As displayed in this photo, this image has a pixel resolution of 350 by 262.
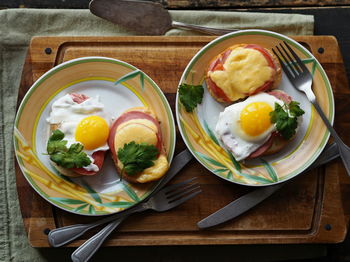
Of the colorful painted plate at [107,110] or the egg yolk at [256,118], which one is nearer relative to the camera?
the egg yolk at [256,118]

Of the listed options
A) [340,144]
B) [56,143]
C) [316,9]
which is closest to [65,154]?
[56,143]

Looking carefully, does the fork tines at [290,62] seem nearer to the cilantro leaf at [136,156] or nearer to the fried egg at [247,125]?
the fried egg at [247,125]

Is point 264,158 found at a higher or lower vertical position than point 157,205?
higher

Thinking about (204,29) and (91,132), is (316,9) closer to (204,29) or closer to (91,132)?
(204,29)

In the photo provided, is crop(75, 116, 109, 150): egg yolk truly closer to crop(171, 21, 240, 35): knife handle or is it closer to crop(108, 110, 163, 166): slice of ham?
crop(108, 110, 163, 166): slice of ham

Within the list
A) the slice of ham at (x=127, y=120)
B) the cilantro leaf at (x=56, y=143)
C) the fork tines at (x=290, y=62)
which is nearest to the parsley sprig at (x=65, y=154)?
the cilantro leaf at (x=56, y=143)

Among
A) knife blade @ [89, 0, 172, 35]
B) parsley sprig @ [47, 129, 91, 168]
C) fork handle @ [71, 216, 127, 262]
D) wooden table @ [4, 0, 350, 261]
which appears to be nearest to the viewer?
parsley sprig @ [47, 129, 91, 168]

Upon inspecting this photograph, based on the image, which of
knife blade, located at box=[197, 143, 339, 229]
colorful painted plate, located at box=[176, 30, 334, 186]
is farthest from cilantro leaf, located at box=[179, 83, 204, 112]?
knife blade, located at box=[197, 143, 339, 229]
